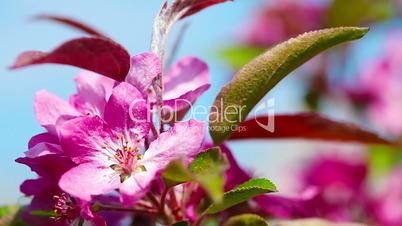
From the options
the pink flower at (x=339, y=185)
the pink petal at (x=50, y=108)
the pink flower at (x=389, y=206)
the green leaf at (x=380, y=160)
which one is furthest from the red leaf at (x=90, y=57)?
the green leaf at (x=380, y=160)

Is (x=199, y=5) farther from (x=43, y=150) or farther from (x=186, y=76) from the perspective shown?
(x=43, y=150)

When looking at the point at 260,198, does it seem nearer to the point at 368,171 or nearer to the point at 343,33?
the point at 343,33

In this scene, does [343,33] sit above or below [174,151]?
above

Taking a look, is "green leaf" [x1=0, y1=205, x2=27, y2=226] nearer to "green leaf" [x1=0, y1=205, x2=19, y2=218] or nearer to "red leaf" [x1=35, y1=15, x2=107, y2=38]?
"green leaf" [x1=0, y1=205, x2=19, y2=218]

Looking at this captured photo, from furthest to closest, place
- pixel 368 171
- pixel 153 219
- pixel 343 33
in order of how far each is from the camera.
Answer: pixel 368 171 → pixel 153 219 → pixel 343 33

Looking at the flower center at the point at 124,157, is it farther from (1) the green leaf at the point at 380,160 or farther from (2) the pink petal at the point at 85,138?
(1) the green leaf at the point at 380,160

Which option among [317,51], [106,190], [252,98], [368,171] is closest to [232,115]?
[252,98]
